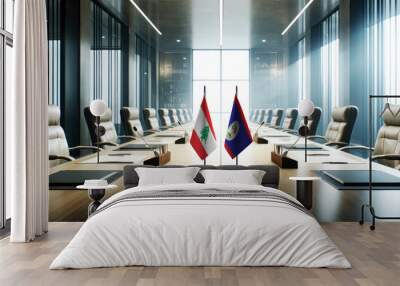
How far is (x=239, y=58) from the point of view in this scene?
5.88 meters

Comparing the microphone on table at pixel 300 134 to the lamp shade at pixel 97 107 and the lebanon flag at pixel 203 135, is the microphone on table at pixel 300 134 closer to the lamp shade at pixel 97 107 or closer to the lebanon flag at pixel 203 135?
the lebanon flag at pixel 203 135

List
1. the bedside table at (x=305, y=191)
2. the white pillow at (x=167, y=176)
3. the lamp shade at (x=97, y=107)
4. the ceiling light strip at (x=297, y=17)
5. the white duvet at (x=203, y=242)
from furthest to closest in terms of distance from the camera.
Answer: the lamp shade at (x=97, y=107) < the ceiling light strip at (x=297, y=17) < the bedside table at (x=305, y=191) < the white pillow at (x=167, y=176) < the white duvet at (x=203, y=242)

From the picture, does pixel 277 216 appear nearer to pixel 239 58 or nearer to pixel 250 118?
pixel 250 118

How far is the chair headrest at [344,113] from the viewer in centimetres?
593

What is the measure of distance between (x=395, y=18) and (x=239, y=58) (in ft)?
6.22

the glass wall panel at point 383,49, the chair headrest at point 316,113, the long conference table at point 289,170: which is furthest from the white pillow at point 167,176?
the glass wall panel at point 383,49

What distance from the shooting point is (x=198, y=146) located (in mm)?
5766

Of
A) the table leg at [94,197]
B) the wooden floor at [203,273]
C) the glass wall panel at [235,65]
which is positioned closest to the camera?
the wooden floor at [203,273]

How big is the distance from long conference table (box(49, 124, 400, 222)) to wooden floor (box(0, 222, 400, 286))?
3.41ft

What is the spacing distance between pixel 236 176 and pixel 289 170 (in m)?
0.87

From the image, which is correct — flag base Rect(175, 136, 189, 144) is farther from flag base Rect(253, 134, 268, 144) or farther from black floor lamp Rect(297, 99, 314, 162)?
black floor lamp Rect(297, 99, 314, 162)

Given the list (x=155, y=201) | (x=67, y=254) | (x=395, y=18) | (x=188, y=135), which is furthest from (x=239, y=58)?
(x=67, y=254)

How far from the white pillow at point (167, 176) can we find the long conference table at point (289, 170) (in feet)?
1.56

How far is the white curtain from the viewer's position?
4.30m
